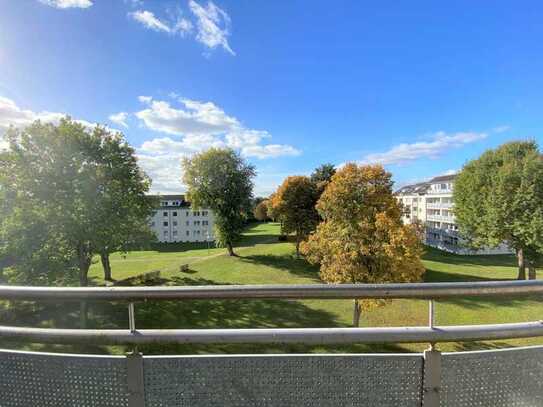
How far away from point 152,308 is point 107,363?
16.8 metres

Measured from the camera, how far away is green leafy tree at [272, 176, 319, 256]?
31.5 metres

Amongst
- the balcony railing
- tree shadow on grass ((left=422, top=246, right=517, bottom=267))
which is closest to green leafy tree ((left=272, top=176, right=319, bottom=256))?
tree shadow on grass ((left=422, top=246, right=517, bottom=267))

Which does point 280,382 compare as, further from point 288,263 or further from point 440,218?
point 440,218

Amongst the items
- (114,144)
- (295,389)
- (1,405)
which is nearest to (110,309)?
(114,144)

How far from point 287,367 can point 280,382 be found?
0.11m

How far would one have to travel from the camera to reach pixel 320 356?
6.42 ft

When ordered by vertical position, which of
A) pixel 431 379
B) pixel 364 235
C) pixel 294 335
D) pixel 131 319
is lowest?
pixel 364 235

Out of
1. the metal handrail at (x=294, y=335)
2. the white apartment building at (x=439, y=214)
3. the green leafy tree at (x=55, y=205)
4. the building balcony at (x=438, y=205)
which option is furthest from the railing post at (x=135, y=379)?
the building balcony at (x=438, y=205)

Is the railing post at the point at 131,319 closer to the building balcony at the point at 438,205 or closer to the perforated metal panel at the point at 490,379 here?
the perforated metal panel at the point at 490,379

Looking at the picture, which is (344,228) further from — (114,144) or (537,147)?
(537,147)

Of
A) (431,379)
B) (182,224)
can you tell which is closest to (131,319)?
(431,379)

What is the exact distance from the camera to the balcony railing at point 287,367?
6.22 ft

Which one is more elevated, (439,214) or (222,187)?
(222,187)

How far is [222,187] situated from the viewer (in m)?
32.5
